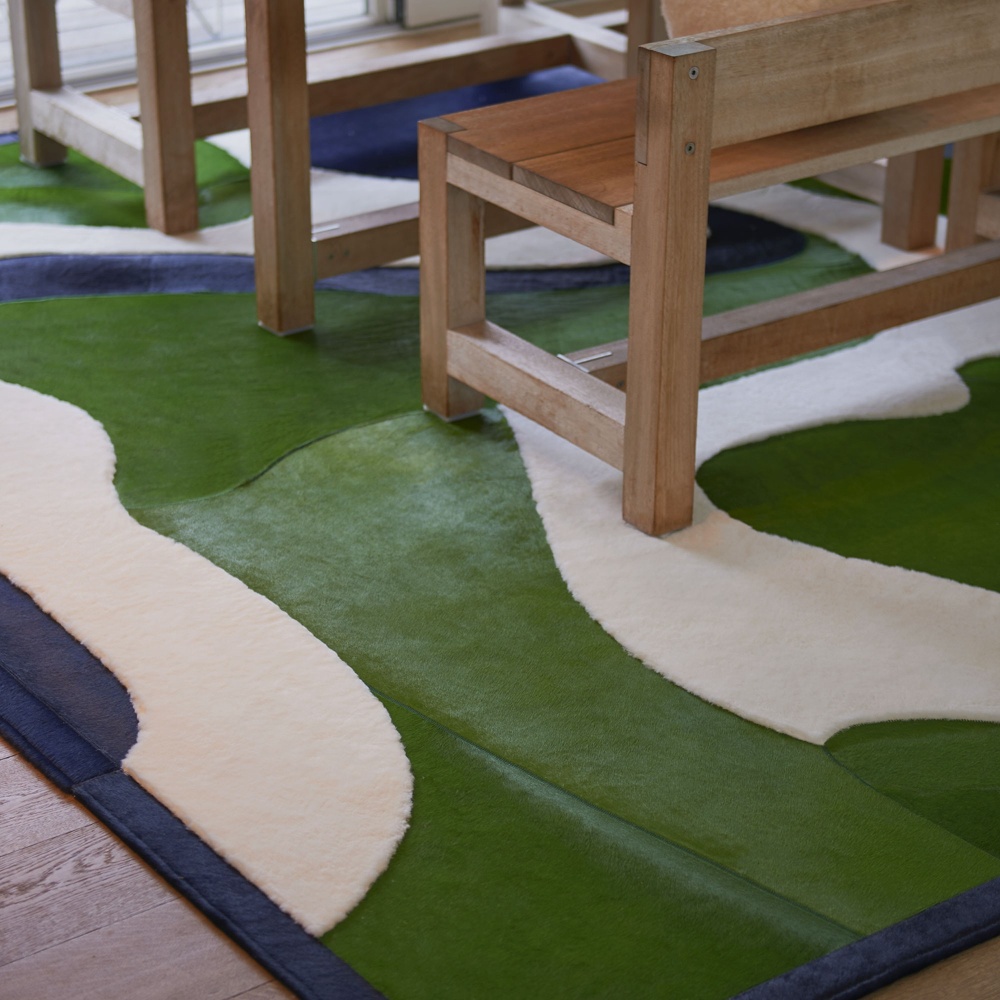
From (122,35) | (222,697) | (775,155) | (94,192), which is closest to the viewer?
(222,697)

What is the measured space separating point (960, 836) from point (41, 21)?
2.48 m

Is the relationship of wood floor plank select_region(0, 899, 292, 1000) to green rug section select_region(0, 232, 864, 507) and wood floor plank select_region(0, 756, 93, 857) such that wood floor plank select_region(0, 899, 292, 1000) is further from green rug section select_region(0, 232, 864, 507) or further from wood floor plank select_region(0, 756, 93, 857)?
green rug section select_region(0, 232, 864, 507)

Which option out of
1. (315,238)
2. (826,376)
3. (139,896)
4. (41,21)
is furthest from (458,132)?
(41,21)

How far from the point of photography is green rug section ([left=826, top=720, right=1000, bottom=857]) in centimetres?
150

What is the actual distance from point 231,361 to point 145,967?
4.25ft

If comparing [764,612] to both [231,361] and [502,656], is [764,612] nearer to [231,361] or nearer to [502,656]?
[502,656]

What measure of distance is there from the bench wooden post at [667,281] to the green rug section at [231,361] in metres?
0.51

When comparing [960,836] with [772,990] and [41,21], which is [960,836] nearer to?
[772,990]

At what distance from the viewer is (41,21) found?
311 cm

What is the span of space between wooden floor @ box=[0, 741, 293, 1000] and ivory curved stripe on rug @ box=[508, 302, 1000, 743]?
0.60 metres

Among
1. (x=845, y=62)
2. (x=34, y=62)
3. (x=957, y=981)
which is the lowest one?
(x=957, y=981)

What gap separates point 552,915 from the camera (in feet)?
4.46

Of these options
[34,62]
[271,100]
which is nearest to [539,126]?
[271,100]

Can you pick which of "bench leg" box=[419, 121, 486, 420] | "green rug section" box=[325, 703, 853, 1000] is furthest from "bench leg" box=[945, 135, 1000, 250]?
"green rug section" box=[325, 703, 853, 1000]
